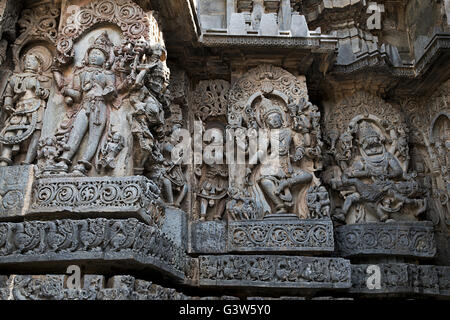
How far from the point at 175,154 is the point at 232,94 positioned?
1355 millimetres

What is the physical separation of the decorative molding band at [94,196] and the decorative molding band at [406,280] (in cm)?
326

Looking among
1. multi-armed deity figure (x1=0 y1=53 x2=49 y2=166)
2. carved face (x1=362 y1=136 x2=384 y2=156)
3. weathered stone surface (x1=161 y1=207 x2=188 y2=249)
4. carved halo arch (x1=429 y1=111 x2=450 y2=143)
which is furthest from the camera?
carved halo arch (x1=429 y1=111 x2=450 y2=143)

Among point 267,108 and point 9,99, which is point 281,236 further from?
point 9,99

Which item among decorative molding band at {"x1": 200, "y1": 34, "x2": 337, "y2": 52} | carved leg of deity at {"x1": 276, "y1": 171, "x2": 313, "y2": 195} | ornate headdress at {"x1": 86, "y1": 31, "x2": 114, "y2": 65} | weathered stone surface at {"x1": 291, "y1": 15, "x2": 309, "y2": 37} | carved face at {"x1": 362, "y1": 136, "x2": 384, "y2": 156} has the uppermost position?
weathered stone surface at {"x1": 291, "y1": 15, "x2": 309, "y2": 37}

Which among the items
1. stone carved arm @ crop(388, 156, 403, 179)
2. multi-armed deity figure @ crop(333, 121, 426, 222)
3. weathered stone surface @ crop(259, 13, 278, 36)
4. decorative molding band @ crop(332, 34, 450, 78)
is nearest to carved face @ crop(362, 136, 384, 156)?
multi-armed deity figure @ crop(333, 121, 426, 222)

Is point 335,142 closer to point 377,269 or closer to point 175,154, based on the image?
point 377,269

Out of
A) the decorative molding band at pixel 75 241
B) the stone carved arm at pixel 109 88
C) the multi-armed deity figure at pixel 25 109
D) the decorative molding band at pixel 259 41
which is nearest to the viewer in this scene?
the decorative molding band at pixel 75 241

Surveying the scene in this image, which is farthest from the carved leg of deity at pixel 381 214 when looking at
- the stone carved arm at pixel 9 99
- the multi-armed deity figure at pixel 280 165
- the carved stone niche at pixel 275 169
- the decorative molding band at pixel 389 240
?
the stone carved arm at pixel 9 99

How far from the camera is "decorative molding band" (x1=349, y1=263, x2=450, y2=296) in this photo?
21.1ft

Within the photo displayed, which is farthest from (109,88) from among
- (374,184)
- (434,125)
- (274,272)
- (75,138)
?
(434,125)

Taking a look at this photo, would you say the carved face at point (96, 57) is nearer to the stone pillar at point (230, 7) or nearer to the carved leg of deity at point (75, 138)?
the carved leg of deity at point (75, 138)

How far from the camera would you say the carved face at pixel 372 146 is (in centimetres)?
743

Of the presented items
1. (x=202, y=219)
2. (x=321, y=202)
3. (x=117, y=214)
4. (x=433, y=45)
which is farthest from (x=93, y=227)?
(x=433, y=45)

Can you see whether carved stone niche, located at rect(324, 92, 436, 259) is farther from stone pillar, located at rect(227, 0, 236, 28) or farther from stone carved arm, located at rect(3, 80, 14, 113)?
stone carved arm, located at rect(3, 80, 14, 113)
